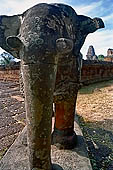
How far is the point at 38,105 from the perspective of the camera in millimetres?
936

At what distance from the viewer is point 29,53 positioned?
918 mm

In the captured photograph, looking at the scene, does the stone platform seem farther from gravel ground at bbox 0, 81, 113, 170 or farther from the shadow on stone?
gravel ground at bbox 0, 81, 113, 170

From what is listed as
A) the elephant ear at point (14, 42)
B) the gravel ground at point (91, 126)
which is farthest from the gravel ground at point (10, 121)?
the elephant ear at point (14, 42)

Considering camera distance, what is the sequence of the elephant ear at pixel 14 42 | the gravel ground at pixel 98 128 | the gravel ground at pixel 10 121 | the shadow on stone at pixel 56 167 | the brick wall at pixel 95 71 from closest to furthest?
the elephant ear at pixel 14 42, the shadow on stone at pixel 56 167, the gravel ground at pixel 98 128, the gravel ground at pixel 10 121, the brick wall at pixel 95 71

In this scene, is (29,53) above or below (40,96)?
above

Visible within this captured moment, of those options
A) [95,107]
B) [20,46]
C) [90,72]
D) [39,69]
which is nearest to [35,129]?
[39,69]

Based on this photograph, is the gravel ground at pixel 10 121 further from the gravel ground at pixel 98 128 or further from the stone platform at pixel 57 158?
the gravel ground at pixel 98 128

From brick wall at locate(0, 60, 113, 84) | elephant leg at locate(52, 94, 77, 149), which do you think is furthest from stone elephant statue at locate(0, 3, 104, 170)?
brick wall at locate(0, 60, 113, 84)

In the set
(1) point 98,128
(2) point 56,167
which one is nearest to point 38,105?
(2) point 56,167

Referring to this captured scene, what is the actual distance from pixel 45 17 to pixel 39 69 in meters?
0.28

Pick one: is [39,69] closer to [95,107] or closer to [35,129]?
[35,129]

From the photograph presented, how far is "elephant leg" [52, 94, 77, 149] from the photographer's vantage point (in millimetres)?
1488

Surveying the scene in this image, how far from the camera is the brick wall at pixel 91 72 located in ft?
19.7

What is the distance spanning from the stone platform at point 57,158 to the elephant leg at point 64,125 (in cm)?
5
